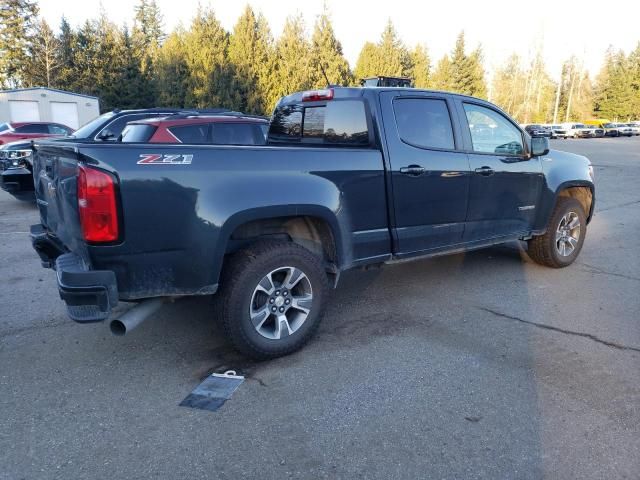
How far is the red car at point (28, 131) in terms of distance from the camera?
15.1 metres

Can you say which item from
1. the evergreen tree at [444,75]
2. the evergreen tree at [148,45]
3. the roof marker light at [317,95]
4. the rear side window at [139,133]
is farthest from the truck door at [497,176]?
the evergreen tree at [444,75]

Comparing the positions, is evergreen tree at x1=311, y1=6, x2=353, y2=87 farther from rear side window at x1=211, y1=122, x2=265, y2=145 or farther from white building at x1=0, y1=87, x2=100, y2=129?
rear side window at x1=211, y1=122, x2=265, y2=145

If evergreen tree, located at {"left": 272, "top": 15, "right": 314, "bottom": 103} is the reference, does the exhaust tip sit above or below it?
below

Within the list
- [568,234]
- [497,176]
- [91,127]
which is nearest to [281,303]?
[497,176]

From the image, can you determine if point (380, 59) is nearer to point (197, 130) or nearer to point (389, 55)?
point (389, 55)

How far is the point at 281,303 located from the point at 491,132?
2.86 m

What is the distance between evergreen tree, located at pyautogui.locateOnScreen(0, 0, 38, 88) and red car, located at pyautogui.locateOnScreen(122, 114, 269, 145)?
4993cm

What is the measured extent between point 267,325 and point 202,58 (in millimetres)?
37166

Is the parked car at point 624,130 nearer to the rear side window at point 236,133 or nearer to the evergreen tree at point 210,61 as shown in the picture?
the evergreen tree at point 210,61

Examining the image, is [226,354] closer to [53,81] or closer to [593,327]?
[593,327]

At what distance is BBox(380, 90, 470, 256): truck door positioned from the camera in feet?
13.8

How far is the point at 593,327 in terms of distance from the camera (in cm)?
422

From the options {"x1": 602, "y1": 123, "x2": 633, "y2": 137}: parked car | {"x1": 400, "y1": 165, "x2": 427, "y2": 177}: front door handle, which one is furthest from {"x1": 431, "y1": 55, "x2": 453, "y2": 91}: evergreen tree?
{"x1": 400, "y1": 165, "x2": 427, "y2": 177}: front door handle

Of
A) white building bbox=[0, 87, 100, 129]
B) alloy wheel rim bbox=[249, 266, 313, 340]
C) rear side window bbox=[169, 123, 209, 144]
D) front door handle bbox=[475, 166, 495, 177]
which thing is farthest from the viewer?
white building bbox=[0, 87, 100, 129]
